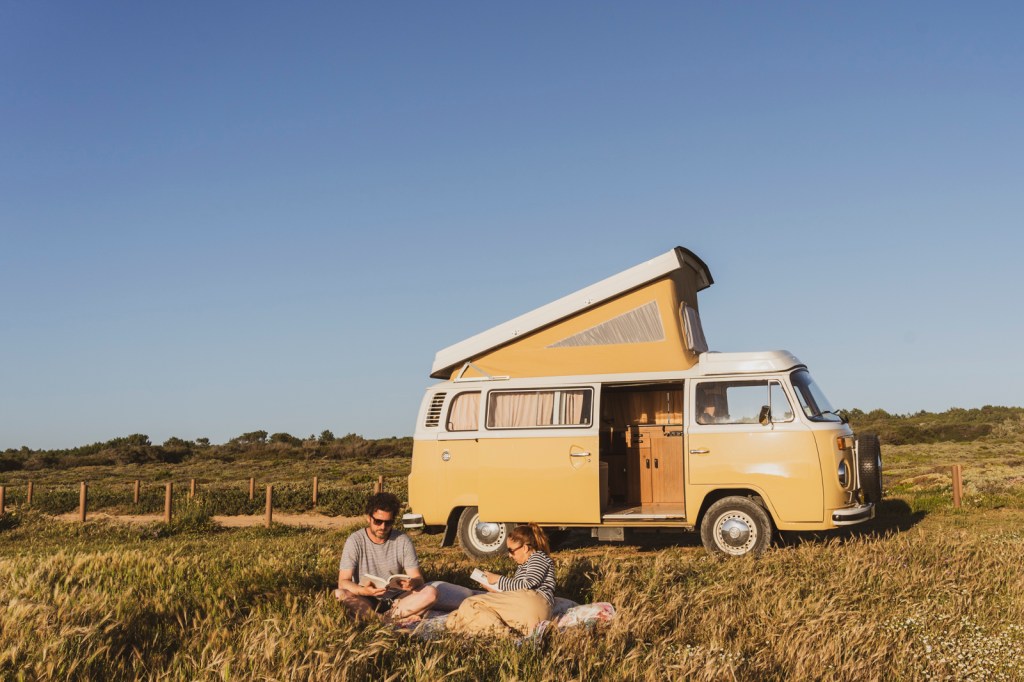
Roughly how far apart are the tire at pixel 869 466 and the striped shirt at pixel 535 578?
6.54 metres

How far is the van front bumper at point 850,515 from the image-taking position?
11367 millimetres

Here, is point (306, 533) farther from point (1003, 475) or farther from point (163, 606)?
point (1003, 475)

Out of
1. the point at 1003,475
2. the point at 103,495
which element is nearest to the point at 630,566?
the point at 1003,475

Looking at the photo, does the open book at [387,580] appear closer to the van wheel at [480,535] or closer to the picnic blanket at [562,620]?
the picnic blanket at [562,620]

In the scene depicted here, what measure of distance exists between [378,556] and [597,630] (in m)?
2.00

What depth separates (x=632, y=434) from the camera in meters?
13.8

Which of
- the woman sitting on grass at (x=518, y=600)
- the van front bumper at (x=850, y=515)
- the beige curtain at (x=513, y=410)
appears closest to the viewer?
the woman sitting on grass at (x=518, y=600)

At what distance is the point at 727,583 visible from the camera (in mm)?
8414

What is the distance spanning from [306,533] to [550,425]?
338 inches

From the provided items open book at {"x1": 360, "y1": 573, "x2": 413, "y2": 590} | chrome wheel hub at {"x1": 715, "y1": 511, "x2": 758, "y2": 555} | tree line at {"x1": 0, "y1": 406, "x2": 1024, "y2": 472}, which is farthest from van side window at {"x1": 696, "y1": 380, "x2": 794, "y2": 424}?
tree line at {"x1": 0, "y1": 406, "x2": 1024, "y2": 472}

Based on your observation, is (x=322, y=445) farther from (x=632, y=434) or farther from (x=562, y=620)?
(x=562, y=620)

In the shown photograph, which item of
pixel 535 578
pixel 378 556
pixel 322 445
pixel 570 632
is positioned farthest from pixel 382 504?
pixel 322 445

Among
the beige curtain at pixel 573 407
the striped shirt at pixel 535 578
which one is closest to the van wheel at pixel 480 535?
the beige curtain at pixel 573 407

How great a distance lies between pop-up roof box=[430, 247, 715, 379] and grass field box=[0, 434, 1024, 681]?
3122mm
